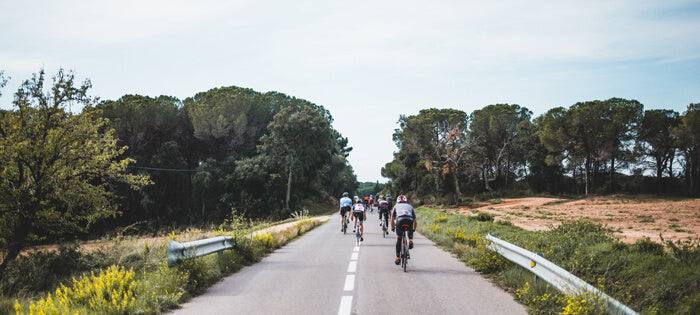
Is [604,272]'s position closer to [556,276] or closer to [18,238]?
[556,276]

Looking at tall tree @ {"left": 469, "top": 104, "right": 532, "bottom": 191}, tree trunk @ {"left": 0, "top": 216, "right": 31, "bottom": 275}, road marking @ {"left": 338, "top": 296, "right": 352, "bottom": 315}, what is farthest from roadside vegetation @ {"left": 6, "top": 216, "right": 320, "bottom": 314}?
tall tree @ {"left": 469, "top": 104, "right": 532, "bottom": 191}

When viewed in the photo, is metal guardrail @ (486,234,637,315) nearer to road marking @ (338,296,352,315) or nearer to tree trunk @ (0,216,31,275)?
road marking @ (338,296,352,315)

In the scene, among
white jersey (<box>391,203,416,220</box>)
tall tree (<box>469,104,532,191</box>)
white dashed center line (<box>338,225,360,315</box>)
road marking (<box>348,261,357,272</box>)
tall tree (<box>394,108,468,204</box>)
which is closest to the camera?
white dashed center line (<box>338,225,360,315</box>)

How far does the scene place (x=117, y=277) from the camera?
6820mm

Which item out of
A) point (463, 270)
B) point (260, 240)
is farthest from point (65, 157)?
point (463, 270)

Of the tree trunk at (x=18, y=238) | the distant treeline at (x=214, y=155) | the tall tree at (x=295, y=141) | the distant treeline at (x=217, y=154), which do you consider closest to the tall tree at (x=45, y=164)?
the tree trunk at (x=18, y=238)

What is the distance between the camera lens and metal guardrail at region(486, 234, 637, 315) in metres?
5.16

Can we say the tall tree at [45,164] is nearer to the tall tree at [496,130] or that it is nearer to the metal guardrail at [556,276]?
the metal guardrail at [556,276]

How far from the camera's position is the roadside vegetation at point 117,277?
609 centimetres

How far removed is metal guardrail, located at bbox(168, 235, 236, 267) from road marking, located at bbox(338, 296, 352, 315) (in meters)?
3.26

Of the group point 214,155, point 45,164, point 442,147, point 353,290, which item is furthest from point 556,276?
point 214,155

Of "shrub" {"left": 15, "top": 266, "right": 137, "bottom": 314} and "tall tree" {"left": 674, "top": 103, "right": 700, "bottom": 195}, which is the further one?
"tall tree" {"left": 674, "top": 103, "right": 700, "bottom": 195}

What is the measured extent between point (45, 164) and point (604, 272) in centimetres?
1574

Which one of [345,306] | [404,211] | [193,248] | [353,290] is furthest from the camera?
[404,211]
